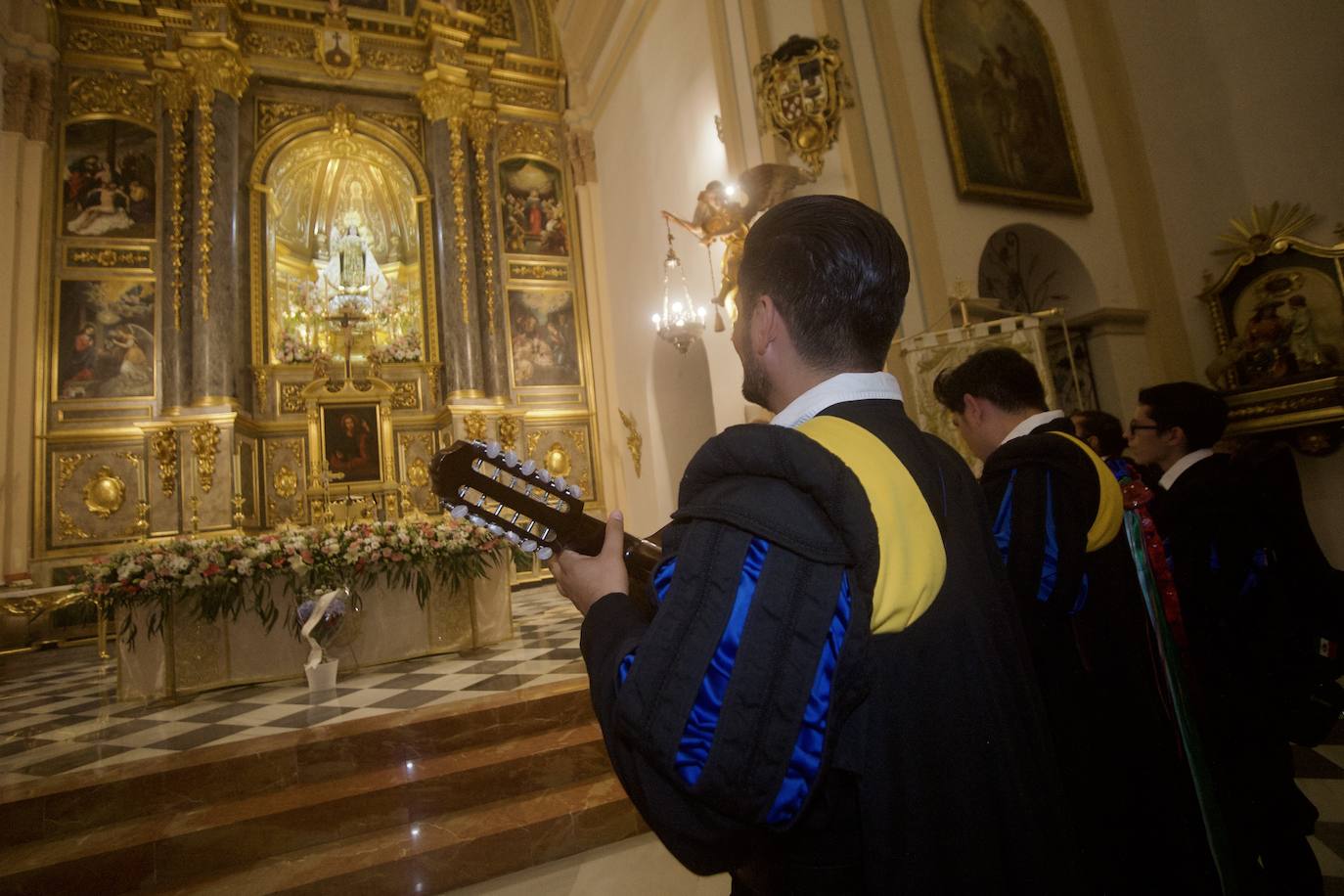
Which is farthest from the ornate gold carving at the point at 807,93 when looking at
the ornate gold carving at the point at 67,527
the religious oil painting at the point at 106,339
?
the ornate gold carving at the point at 67,527

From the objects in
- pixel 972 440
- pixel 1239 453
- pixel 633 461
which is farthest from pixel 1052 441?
pixel 633 461

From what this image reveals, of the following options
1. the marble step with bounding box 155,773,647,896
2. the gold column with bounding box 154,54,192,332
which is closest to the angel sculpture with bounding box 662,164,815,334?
the marble step with bounding box 155,773,647,896

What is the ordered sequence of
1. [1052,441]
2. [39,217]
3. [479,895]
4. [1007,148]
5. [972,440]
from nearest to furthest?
[1052,441], [972,440], [479,895], [1007,148], [39,217]

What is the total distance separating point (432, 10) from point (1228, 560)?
1387cm

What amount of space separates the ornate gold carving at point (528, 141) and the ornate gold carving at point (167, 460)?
7.18 metres

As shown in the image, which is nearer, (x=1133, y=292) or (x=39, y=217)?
(x=1133, y=292)

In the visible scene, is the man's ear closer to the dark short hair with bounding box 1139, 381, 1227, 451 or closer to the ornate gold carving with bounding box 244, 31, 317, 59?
the dark short hair with bounding box 1139, 381, 1227, 451

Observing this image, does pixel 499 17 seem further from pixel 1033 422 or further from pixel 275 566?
pixel 1033 422

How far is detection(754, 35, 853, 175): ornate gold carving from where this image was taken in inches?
207

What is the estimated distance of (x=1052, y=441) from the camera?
1645mm

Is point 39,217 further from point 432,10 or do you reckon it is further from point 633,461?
point 633,461

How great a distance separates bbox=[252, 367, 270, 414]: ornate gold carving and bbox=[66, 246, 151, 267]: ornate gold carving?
2.14 m

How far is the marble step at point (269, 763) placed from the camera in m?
3.03

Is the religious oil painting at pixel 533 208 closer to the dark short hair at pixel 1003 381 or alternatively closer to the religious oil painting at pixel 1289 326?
the religious oil painting at pixel 1289 326
